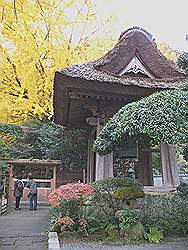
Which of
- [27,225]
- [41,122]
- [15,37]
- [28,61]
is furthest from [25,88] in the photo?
[27,225]

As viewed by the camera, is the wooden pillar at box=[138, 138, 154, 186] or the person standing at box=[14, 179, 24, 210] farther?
the person standing at box=[14, 179, 24, 210]

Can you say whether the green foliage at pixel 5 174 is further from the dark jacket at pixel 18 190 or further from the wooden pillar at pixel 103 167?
the wooden pillar at pixel 103 167

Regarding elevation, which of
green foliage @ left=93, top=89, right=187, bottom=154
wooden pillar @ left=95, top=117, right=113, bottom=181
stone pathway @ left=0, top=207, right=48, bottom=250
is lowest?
stone pathway @ left=0, top=207, right=48, bottom=250

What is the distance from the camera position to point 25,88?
450 inches

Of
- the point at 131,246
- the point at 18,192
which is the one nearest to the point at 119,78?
the point at 131,246

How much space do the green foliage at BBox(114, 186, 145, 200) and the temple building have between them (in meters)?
1.82

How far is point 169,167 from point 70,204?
355 cm

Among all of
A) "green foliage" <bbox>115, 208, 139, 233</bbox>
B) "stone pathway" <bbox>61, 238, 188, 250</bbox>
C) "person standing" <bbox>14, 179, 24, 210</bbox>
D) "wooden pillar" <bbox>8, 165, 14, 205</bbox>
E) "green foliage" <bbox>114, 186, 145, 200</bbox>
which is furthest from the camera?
"wooden pillar" <bbox>8, 165, 14, 205</bbox>

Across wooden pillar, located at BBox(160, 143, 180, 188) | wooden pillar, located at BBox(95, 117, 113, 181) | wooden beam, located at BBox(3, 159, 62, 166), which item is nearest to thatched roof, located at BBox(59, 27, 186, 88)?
wooden pillar, located at BBox(160, 143, 180, 188)

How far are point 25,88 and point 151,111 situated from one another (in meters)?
7.01

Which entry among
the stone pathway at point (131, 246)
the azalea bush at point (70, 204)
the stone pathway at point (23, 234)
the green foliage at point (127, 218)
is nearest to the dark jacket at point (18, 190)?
the stone pathway at point (23, 234)

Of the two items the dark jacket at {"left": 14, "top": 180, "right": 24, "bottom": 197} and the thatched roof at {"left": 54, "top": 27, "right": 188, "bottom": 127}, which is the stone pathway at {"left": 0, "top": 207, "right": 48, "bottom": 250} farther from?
the thatched roof at {"left": 54, "top": 27, "right": 188, "bottom": 127}

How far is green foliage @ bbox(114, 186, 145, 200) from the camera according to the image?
252 inches

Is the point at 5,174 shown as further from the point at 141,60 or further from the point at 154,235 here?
the point at 154,235
